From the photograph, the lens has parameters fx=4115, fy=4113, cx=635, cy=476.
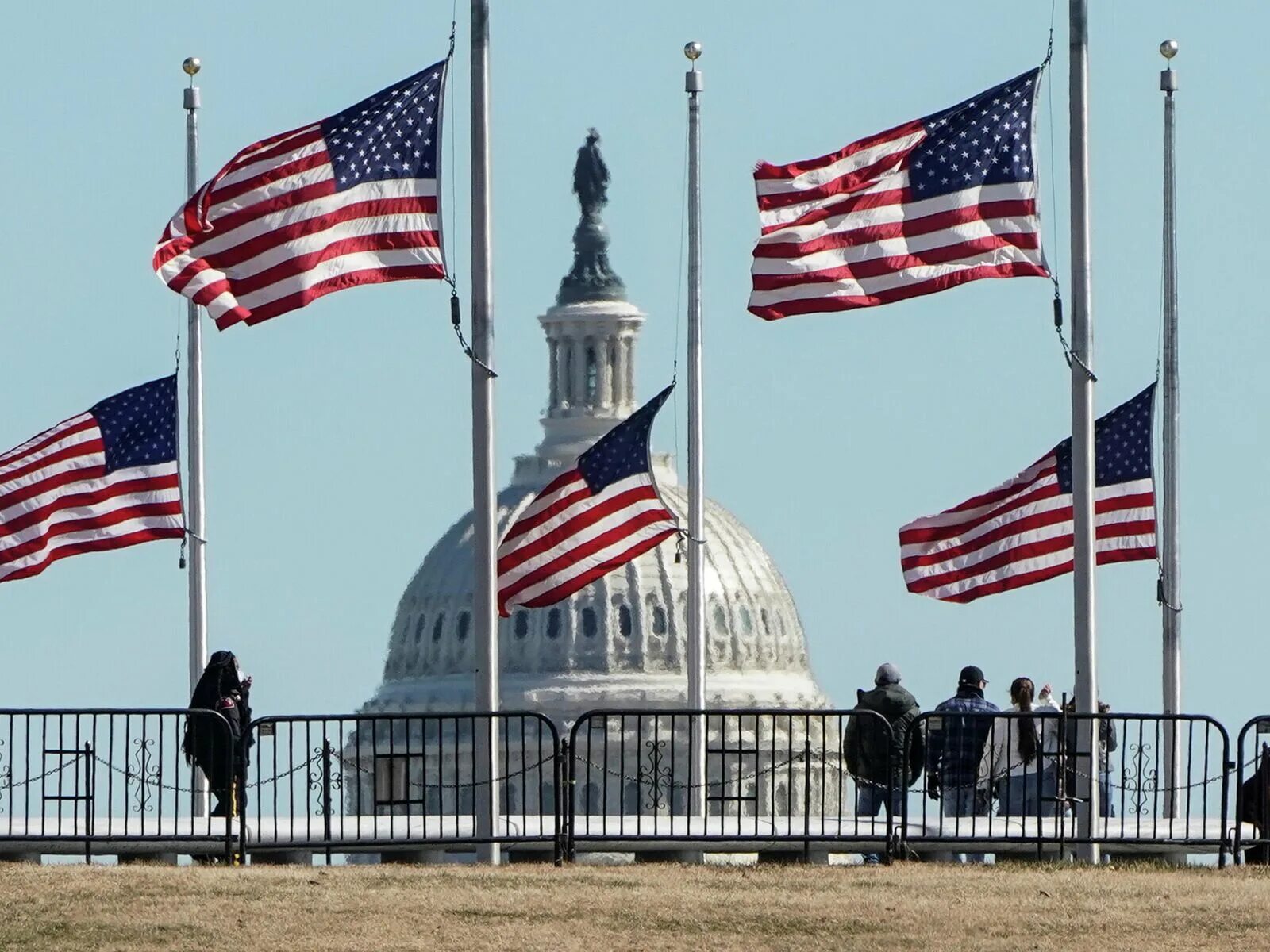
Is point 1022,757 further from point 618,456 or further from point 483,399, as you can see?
point 618,456

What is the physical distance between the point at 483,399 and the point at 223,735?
3.10 metres

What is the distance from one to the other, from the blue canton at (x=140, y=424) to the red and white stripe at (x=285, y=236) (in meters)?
8.47

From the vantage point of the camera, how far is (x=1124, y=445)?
35.2m

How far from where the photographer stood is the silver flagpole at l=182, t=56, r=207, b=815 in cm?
3959

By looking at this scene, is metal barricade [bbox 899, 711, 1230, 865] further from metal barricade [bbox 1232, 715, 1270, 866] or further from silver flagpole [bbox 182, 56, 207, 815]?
silver flagpole [bbox 182, 56, 207, 815]

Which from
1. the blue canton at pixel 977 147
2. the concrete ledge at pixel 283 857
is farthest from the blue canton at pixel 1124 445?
the concrete ledge at pixel 283 857

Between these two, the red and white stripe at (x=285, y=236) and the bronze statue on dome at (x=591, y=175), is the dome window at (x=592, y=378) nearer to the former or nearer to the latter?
the bronze statue on dome at (x=591, y=175)

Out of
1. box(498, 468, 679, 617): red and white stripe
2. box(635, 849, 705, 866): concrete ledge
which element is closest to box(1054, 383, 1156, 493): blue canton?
box(498, 468, 679, 617): red and white stripe

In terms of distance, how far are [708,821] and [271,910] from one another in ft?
22.8

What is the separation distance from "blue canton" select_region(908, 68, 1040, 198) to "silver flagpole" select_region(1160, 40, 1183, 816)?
9.92 m

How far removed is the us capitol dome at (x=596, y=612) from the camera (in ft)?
538

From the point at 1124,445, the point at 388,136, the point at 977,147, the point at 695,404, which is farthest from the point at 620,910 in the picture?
the point at 695,404

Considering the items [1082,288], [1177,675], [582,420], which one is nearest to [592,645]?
[582,420]

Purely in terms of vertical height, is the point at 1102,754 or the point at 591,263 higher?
the point at 591,263
